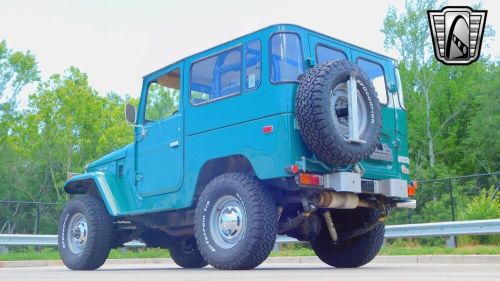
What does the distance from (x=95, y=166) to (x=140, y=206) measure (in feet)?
5.34

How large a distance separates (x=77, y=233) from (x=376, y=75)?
16.0 ft

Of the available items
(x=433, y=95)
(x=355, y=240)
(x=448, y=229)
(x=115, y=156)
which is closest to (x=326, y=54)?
(x=355, y=240)

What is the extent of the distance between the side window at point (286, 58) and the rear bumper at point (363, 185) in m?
1.20

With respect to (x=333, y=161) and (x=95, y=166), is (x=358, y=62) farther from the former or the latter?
(x=95, y=166)

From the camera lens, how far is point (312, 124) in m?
7.09

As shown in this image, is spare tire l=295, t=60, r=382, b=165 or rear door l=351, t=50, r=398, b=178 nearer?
spare tire l=295, t=60, r=382, b=165

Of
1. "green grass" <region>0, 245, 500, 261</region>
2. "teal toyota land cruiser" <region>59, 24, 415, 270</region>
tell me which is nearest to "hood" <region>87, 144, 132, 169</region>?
"teal toyota land cruiser" <region>59, 24, 415, 270</region>

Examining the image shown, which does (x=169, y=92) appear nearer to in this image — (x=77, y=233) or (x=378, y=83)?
(x=77, y=233)

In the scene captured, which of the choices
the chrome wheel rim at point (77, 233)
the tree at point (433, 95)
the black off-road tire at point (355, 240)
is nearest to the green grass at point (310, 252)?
the black off-road tire at point (355, 240)

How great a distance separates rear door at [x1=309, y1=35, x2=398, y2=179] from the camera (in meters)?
8.05

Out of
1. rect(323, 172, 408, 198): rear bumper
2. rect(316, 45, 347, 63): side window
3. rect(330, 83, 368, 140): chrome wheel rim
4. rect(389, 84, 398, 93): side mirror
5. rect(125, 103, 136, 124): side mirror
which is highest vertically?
rect(316, 45, 347, 63): side window

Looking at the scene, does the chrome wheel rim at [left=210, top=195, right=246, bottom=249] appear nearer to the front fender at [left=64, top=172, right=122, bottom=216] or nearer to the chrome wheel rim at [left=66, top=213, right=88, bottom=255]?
the front fender at [left=64, top=172, right=122, bottom=216]

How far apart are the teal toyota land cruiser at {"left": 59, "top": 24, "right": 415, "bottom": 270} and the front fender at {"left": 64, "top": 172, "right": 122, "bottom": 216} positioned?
0.08 feet

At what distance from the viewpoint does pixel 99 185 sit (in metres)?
9.76
